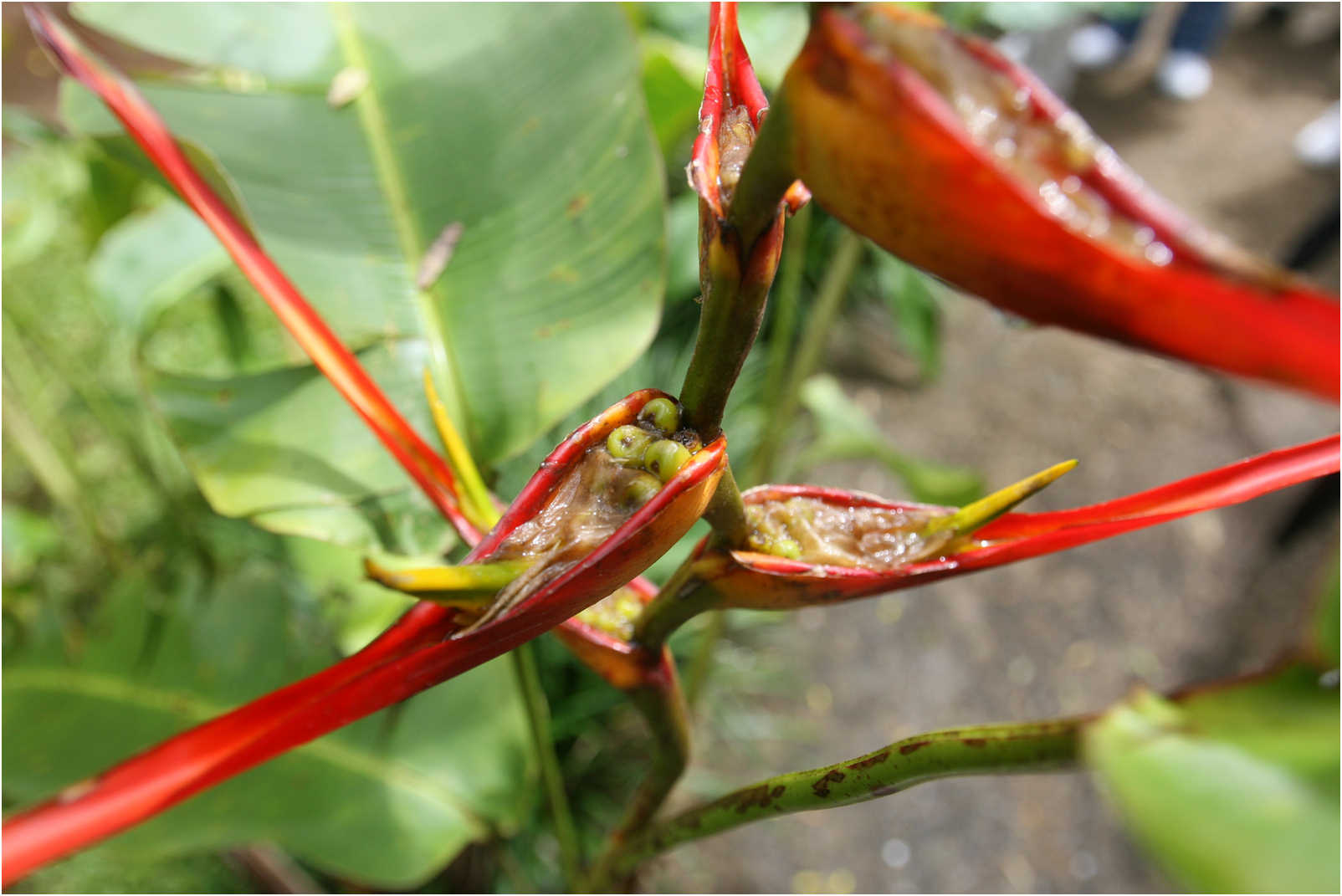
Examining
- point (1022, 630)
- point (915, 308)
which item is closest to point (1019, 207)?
point (1022, 630)

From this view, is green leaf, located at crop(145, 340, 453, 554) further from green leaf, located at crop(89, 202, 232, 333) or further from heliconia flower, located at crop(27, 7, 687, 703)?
green leaf, located at crop(89, 202, 232, 333)

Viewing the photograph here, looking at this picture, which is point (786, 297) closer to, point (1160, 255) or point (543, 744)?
point (543, 744)

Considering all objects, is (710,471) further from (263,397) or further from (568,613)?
(263,397)

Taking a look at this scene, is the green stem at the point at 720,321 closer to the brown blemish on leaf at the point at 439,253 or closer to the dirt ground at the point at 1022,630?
the brown blemish on leaf at the point at 439,253

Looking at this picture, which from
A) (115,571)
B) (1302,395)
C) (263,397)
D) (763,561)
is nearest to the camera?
(1302,395)

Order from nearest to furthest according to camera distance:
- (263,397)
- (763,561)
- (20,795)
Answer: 1. (763,561)
2. (263,397)
3. (20,795)

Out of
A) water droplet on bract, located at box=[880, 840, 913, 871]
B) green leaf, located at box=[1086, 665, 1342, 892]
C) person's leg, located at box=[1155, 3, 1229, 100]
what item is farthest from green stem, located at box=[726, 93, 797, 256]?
person's leg, located at box=[1155, 3, 1229, 100]

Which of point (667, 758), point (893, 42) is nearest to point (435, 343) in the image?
point (667, 758)
